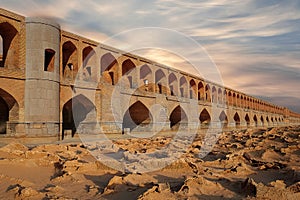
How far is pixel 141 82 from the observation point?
23.6 metres

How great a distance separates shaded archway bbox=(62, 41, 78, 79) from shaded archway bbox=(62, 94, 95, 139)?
5.76 ft

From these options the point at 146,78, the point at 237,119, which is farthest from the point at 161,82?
the point at 237,119

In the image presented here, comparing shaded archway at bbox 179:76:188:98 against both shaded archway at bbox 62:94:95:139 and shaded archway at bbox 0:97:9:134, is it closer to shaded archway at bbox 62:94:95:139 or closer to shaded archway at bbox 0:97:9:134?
shaded archway at bbox 62:94:95:139

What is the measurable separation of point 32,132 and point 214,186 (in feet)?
35.1

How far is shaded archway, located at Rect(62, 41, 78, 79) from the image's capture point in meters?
16.5

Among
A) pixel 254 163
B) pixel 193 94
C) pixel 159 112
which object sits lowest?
pixel 254 163

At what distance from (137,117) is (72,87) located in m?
8.05

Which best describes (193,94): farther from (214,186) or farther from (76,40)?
(214,186)

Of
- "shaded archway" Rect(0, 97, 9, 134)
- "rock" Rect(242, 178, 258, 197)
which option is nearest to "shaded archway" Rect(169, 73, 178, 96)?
"shaded archway" Rect(0, 97, 9, 134)

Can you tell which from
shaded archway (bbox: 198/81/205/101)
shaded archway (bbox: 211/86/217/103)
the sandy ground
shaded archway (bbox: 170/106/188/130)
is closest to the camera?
the sandy ground

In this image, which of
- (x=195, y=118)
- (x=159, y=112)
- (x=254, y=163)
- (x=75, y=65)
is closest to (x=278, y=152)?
(x=254, y=163)

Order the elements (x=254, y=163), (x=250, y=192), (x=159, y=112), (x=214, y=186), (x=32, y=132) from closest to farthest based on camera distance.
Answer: (x=250, y=192)
(x=214, y=186)
(x=254, y=163)
(x=32, y=132)
(x=159, y=112)

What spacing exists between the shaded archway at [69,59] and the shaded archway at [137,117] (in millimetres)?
5895

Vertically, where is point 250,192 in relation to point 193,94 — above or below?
below
